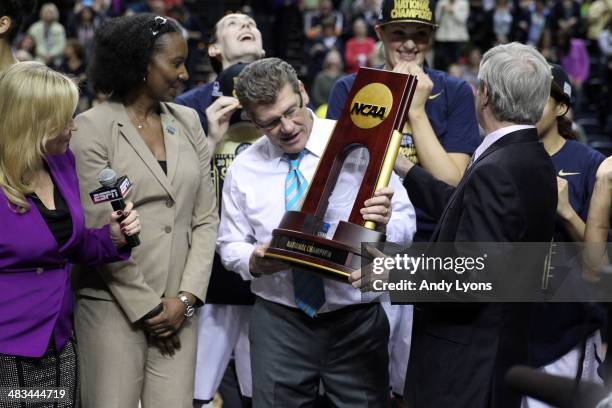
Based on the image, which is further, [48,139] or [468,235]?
[48,139]

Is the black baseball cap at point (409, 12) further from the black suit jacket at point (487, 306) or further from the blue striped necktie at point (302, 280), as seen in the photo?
the black suit jacket at point (487, 306)

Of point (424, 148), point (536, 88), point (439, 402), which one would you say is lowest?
point (439, 402)

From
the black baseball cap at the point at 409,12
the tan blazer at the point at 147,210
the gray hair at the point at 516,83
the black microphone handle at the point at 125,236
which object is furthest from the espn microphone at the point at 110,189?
the black baseball cap at the point at 409,12

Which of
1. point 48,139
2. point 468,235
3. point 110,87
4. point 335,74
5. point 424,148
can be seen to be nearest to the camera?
point 468,235

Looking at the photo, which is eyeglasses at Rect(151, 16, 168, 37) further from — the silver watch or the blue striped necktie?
the silver watch

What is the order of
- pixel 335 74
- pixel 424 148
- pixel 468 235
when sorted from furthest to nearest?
pixel 335 74, pixel 424 148, pixel 468 235

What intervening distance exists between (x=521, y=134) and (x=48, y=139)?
1527 millimetres

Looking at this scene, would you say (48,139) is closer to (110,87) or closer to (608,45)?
(110,87)

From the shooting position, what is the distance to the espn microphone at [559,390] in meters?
1.51

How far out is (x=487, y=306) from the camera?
2.99 meters

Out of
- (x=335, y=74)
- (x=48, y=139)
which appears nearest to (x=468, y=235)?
(x=48, y=139)

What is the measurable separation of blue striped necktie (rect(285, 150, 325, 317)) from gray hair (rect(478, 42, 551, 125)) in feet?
2.63

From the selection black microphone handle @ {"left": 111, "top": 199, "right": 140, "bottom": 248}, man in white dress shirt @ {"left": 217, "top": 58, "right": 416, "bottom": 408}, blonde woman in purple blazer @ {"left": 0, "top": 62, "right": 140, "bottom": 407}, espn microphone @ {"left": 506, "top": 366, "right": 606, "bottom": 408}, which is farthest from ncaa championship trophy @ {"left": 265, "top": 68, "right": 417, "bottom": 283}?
espn microphone @ {"left": 506, "top": 366, "right": 606, "bottom": 408}

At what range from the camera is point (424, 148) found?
391 cm
